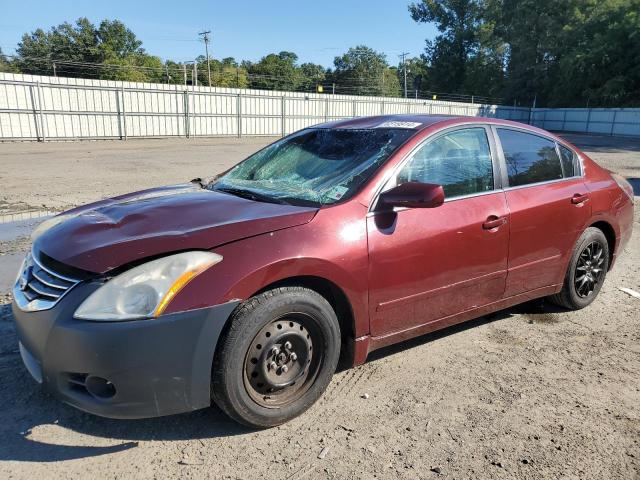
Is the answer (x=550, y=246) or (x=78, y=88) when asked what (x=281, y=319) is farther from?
(x=78, y=88)

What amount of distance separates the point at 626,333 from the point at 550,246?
0.93 metres

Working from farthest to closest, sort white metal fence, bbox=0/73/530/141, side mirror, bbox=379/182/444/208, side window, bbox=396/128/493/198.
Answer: white metal fence, bbox=0/73/530/141 < side window, bbox=396/128/493/198 < side mirror, bbox=379/182/444/208

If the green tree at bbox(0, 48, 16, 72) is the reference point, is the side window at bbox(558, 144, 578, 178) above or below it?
below

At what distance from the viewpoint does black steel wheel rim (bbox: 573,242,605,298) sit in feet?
14.5

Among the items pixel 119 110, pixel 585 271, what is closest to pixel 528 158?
pixel 585 271

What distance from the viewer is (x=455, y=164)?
357cm

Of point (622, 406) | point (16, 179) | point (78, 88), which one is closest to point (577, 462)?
point (622, 406)

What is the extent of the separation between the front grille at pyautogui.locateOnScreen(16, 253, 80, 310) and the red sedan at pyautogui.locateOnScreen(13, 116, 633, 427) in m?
0.01

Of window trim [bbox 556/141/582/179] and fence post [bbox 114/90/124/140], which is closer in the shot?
window trim [bbox 556/141/582/179]

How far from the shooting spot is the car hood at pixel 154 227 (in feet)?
8.20

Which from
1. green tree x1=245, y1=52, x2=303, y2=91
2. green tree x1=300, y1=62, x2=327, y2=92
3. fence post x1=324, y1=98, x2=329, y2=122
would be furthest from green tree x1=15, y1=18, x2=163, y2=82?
fence post x1=324, y1=98, x2=329, y2=122

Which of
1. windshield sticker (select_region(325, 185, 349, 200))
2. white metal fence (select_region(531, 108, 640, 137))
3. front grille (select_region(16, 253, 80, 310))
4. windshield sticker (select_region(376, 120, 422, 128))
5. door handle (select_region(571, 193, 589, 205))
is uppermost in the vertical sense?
windshield sticker (select_region(376, 120, 422, 128))

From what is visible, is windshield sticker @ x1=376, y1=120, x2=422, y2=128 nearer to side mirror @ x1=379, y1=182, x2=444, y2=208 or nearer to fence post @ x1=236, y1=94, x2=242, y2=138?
side mirror @ x1=379, y1=182, x2=444, y2=208

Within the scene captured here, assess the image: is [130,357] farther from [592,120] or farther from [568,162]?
[592,120]
